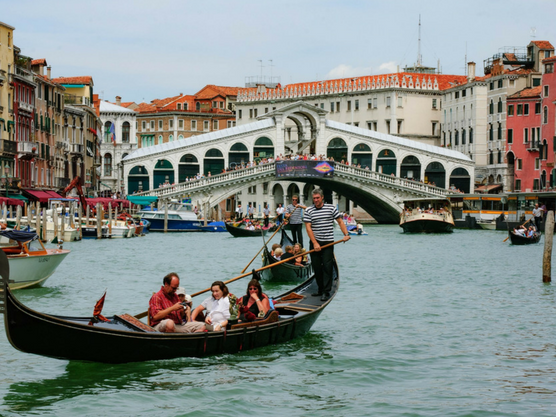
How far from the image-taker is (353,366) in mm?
9766

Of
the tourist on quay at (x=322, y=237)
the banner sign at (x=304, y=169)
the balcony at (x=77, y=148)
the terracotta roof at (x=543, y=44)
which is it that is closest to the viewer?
the tourist on quay at (x=322, y=237)

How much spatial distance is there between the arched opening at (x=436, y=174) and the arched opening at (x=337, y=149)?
4.50 m

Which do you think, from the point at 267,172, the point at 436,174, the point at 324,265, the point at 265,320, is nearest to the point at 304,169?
the point at 267,172

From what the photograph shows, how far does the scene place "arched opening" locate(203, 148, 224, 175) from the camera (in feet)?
162

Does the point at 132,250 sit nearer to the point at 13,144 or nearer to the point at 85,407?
the point at 13,144

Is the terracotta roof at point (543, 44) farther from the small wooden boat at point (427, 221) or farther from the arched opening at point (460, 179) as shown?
the small wooden boat at point (427, 221)

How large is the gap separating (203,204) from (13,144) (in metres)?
11.7

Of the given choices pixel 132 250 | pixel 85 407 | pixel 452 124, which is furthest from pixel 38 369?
pixel 452 124

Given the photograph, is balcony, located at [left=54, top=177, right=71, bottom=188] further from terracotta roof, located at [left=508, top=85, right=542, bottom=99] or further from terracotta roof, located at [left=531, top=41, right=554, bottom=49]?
terracotta roof, located at [left=531, top=41, right=554, bottom=49]

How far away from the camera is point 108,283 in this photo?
17609mm

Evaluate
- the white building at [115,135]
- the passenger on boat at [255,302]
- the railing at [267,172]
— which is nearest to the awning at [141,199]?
the railing at [267,172]

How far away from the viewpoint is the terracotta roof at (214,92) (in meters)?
71.5

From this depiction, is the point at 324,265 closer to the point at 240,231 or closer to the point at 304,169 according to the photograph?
the point at 240,231

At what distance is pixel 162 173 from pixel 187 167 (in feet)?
4.37
